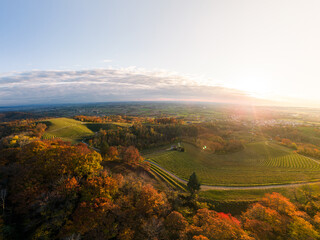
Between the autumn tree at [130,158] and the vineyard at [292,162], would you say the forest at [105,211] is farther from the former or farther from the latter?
the vineyard at [292,162]

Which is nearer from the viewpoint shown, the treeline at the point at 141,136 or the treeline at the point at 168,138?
the treeline at the point at 168,138

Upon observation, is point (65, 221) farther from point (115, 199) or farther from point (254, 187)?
point (254, 187)

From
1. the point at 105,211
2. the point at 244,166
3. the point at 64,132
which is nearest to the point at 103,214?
the point at 105,211

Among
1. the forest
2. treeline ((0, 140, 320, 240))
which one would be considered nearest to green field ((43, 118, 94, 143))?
the forest

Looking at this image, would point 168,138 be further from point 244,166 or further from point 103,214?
point 103,214

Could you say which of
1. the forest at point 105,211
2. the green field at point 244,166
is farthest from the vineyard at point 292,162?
the forest at point 105,211

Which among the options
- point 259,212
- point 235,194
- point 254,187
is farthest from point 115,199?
point 254,187

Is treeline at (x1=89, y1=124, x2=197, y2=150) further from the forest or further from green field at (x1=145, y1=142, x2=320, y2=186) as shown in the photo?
the forest
